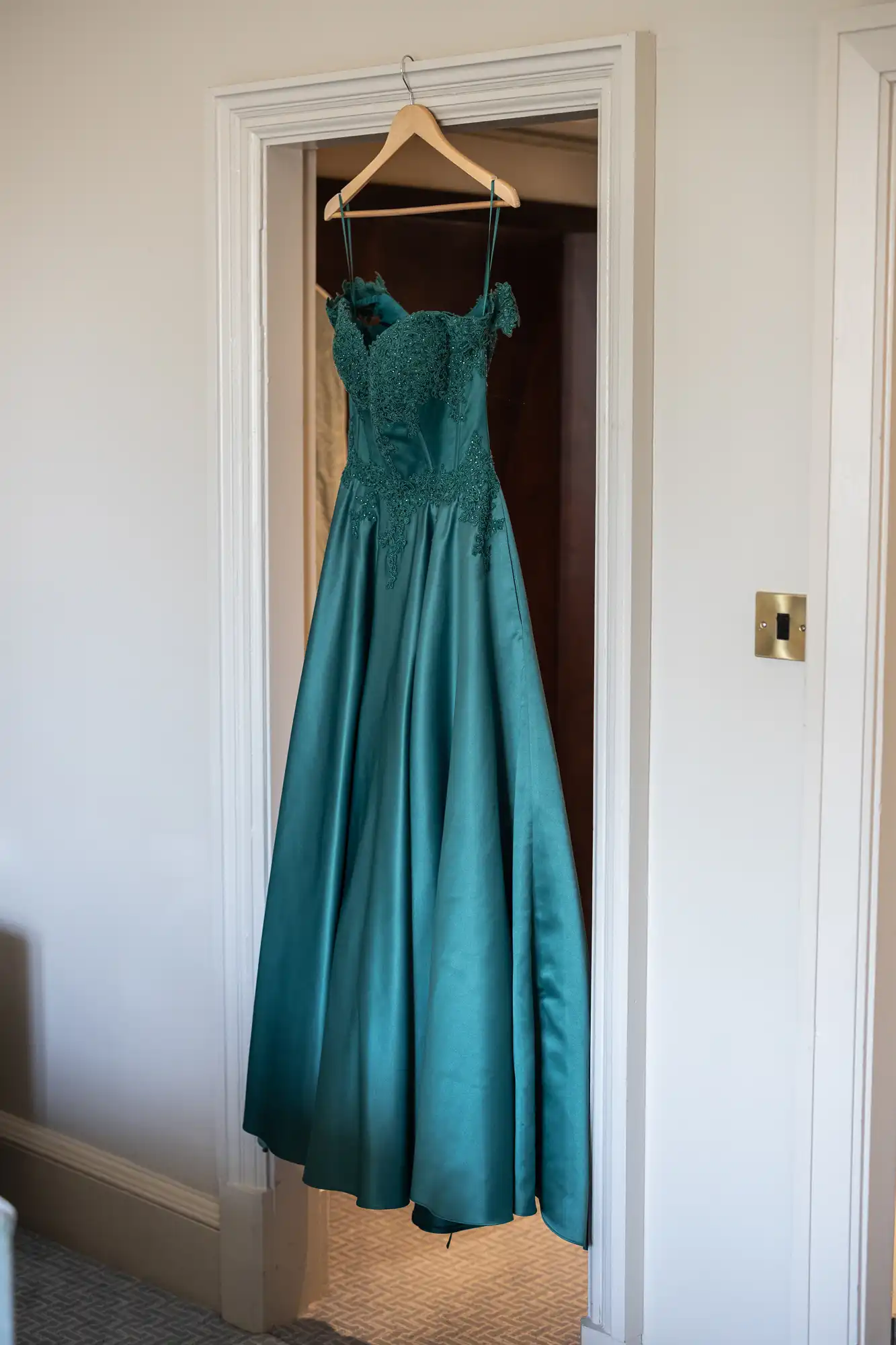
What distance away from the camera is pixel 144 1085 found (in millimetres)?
2395

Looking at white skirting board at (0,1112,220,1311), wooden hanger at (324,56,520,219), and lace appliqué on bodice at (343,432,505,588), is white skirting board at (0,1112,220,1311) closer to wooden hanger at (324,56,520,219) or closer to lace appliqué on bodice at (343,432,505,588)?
lace appliqué on bodice at (343,432,505,588)

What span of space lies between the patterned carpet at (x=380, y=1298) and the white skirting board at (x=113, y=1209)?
0.03 metres

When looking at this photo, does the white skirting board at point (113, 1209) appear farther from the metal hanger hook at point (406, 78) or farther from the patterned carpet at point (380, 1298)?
the metal hanger hook at point (406, 78)

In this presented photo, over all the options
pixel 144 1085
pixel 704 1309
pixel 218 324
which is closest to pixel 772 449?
pixel 218 324

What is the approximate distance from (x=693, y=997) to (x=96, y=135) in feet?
5.54

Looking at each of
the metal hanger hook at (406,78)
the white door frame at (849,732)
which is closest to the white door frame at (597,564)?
the metal hanger hook at (406,78)

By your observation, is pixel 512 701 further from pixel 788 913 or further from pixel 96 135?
pixel 96 135

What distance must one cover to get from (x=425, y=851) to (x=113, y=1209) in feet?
3.43

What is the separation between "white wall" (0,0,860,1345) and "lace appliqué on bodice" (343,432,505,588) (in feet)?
0.82

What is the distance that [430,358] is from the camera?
191cm

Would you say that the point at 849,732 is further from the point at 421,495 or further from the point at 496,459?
the point at 496,459

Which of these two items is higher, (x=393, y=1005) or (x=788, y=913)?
(x=788, y=913)

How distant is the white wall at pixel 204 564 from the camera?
174 centimetres

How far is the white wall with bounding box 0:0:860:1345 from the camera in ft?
5.70
